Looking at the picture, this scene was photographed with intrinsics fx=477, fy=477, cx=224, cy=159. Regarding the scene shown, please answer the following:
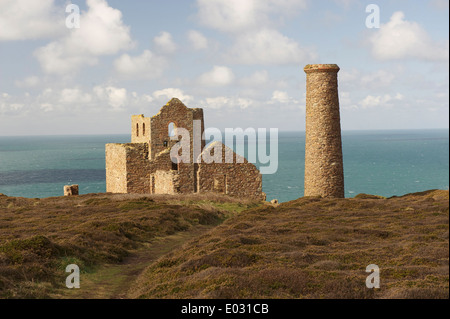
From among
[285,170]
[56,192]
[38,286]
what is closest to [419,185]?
[285,170]

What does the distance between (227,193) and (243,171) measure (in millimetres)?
1963

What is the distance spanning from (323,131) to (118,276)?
17.9m

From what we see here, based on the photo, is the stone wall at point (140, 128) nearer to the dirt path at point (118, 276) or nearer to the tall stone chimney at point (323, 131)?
the tall stone chimney at point (323, 131)

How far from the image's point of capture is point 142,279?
1472 centimetres

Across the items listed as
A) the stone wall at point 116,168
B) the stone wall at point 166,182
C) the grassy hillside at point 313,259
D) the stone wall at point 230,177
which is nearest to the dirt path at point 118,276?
the grassy hillside at point 313,259

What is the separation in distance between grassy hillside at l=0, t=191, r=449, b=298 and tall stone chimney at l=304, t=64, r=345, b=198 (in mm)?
2541

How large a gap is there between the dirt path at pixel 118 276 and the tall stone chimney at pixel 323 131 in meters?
11.7

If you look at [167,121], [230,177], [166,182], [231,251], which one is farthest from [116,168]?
[231,251]

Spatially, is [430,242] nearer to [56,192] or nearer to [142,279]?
[142,279]

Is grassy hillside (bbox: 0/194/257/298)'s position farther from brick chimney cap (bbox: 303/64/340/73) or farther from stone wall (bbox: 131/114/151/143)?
brick chimney cap (bbox: 303/64/340/73)

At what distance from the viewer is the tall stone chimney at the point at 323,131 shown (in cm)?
2973

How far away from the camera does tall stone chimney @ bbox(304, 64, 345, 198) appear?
29734 millimetres
